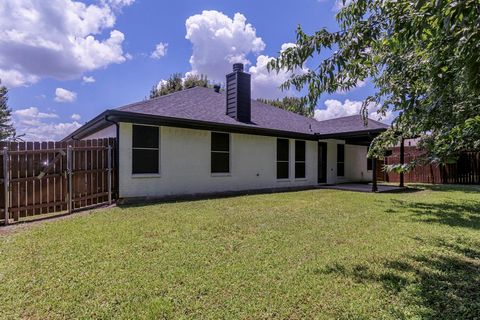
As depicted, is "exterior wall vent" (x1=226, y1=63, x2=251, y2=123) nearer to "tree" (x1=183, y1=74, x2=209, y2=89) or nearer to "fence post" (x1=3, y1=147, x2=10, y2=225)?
"fence post" (x1=3, y1=147, x2=10, y2=225)

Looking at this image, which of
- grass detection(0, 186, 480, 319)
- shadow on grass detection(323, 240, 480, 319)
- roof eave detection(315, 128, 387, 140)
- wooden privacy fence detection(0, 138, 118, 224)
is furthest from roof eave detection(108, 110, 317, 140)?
shadow on grass detection(323, 240, 480, 319)

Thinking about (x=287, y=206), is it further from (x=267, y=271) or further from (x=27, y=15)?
(x=27, y=15)

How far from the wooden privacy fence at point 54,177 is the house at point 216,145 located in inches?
20.8

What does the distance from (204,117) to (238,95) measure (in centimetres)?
258

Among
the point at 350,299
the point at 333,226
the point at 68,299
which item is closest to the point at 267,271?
the point at 350,299

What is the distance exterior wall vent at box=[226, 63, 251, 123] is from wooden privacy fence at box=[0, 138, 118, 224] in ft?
18.1

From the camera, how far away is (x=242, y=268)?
374 centimetres

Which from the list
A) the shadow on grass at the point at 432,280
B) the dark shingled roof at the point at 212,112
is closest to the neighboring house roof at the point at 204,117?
the dark shingled roof at the point at 212,112

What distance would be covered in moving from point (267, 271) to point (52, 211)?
20.3 ft

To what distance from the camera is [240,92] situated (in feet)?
42.8

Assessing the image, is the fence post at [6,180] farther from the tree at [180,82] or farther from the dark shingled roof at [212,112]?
the tree at [180,82]

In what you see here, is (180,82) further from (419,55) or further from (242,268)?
(419,55)

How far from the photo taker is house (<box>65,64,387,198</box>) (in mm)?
9359

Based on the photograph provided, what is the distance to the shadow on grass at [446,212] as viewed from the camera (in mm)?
6529
